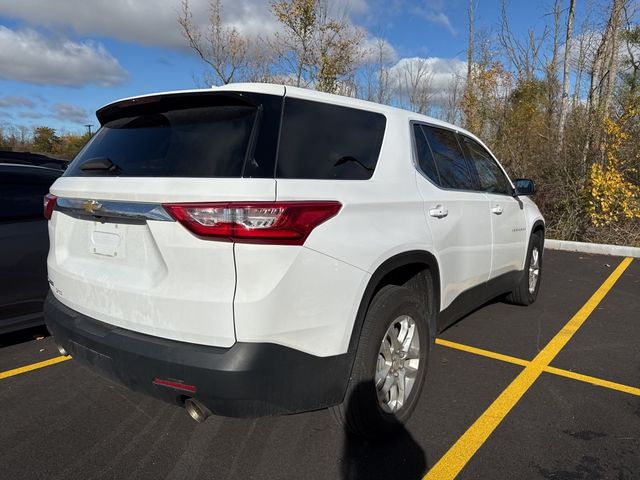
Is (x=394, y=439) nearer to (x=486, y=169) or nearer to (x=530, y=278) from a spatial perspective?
(x=486, y=169)

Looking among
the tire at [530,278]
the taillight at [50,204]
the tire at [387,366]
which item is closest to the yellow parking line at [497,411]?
the tire at [387,366]

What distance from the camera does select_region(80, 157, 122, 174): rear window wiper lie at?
98.3 inches

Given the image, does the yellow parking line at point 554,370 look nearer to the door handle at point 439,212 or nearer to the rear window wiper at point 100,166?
the door handle at point 439,212

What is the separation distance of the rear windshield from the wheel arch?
2.69 ft

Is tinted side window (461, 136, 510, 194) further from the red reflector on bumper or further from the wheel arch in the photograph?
the red reflector on bumper

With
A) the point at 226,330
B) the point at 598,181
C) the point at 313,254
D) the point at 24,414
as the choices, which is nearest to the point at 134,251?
the point at 226,330

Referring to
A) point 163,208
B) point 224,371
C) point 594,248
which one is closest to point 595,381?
point 224,371

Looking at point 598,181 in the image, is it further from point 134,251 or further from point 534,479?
point 134,251

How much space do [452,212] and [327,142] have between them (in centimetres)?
130

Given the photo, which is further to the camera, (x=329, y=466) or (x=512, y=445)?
(x=512, y=445)

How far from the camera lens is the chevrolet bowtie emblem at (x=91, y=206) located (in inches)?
93.9

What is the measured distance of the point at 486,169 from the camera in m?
4.41

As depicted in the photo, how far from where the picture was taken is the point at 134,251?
88.8 inches

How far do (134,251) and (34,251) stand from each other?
7.70 ft
